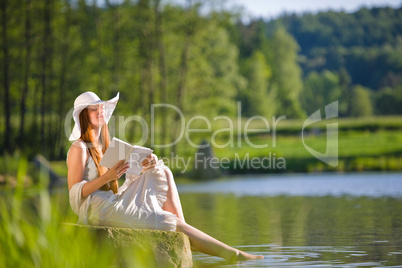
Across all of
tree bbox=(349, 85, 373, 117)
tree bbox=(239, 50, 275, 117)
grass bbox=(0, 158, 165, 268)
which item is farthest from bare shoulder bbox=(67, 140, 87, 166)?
tree bbox=(349, 85, 373, 117)

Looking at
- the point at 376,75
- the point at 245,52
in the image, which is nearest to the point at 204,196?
the point at 245,52

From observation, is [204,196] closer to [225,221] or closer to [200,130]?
[225,221]

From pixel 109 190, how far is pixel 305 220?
221 inches

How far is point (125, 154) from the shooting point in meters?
7.11

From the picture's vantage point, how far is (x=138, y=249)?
7133 millimetres

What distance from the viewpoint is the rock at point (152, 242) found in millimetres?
7039

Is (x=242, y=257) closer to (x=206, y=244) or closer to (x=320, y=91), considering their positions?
(x=206, y=244)

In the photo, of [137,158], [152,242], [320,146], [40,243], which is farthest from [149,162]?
[320,146]

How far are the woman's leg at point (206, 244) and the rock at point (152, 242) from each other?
28 centimetres

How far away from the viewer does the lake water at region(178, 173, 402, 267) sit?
816 centimetres

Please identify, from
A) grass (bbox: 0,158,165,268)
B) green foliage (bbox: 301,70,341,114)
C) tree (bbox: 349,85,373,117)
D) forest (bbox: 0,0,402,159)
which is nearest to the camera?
grass (bbox: 0,158,165,268)

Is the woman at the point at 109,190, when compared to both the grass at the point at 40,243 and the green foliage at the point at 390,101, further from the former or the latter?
the green foliage at the point at 390,101

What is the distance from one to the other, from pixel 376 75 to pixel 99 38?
8913 centimetres

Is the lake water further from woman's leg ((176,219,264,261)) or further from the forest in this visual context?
the forest
